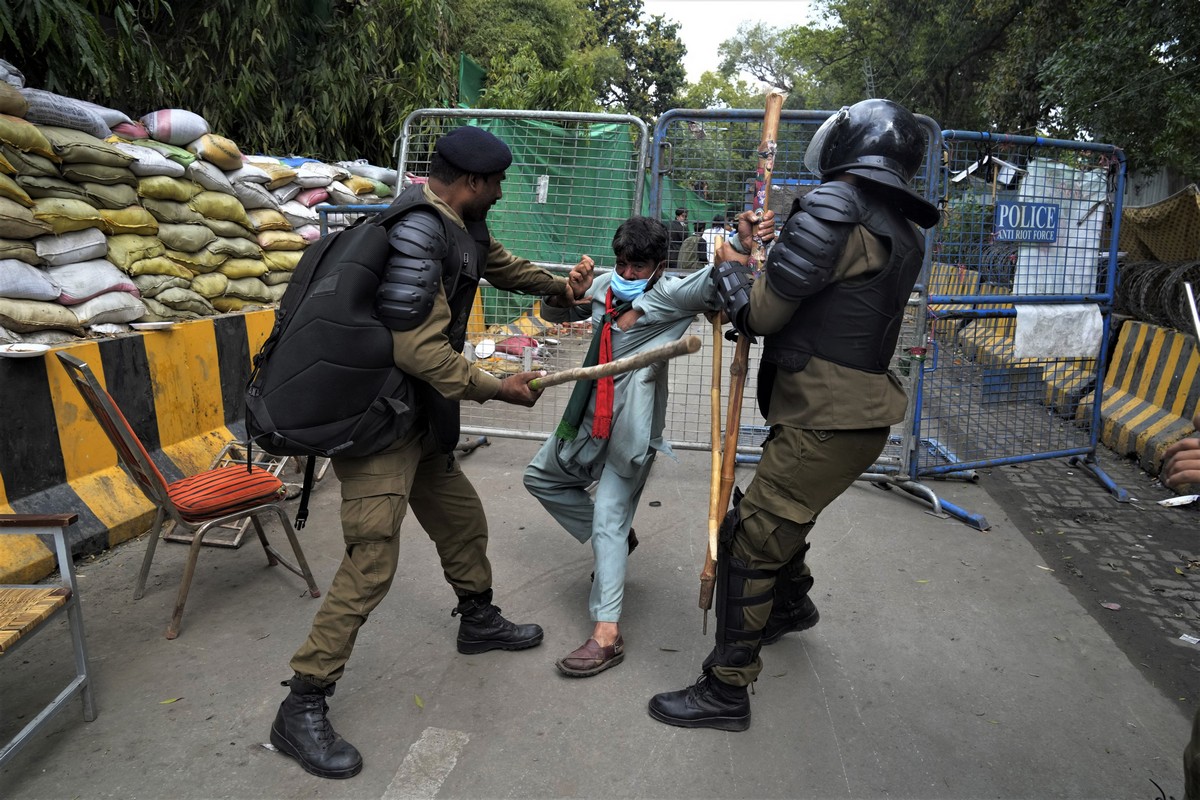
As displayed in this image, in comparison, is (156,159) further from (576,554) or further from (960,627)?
(960,627)

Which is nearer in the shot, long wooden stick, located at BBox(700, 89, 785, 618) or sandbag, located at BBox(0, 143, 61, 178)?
long wooden stick, located at BBox(700, 89, 785, 618)

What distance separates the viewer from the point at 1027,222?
5.22 metres

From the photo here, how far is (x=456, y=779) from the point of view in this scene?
2529 mm

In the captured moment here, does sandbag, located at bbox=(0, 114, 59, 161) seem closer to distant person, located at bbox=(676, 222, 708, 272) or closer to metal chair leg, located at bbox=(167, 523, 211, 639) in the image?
metal chair leg, located at bbox=(167, 523, 211, 639)

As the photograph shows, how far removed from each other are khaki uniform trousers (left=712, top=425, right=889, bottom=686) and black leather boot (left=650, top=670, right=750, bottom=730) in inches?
2.9

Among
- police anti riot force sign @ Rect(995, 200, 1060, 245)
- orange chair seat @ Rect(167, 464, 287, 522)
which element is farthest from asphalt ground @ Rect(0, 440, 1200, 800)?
police anti riot force sign @ Rect(995, 200, 1060, 245)

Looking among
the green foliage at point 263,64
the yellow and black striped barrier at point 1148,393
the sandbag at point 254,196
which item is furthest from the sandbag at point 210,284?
the yellow and black striped barrier at point 1148,393

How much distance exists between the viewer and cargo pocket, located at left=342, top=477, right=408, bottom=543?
261 cm

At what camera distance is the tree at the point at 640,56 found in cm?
3938

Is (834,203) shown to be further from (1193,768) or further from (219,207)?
(219,207)

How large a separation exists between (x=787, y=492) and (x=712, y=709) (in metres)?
0.83

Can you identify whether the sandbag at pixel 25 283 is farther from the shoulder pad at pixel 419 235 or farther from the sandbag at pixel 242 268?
the shoulder pad at pixel 419 235

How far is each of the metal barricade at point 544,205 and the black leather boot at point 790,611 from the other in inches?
103

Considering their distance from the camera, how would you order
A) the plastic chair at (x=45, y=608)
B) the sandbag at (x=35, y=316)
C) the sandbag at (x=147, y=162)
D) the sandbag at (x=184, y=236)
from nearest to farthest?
the plastic chair at (x=45, y=608) → the sandbag at (x=35, y=316) → the sandbag at (x=147, y=162) → the sandbag at (x=184, y=236)
